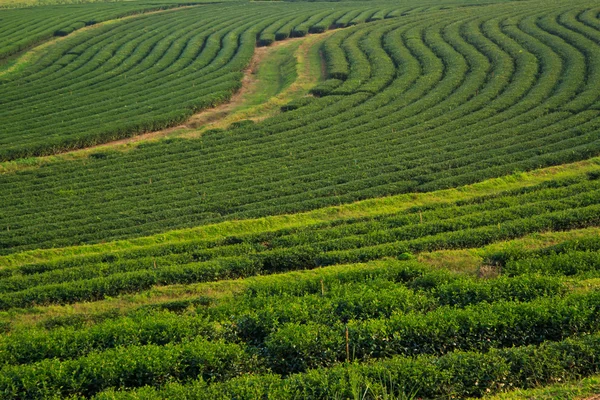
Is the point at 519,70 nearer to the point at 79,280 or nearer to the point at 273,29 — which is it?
the point at 273,29

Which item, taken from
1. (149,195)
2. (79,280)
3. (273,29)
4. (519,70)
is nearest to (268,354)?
(79,280)

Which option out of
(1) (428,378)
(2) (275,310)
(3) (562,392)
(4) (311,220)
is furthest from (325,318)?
(4) (311,220)

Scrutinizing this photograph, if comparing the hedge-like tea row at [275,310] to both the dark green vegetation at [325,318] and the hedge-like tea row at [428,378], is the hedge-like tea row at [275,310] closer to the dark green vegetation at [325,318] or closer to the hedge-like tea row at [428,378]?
the dark green vegetation at [325,318]

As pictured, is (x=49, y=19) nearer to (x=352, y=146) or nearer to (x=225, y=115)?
(x=225, y=115)

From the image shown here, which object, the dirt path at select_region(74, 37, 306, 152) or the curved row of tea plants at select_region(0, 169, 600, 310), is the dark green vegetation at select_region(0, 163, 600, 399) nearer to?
the curved row of tea plants at select_region(0, 169, 600, 310)

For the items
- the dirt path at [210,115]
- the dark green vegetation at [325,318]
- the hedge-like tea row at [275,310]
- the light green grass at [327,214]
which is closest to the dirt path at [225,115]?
the dirt path at [210,115]
